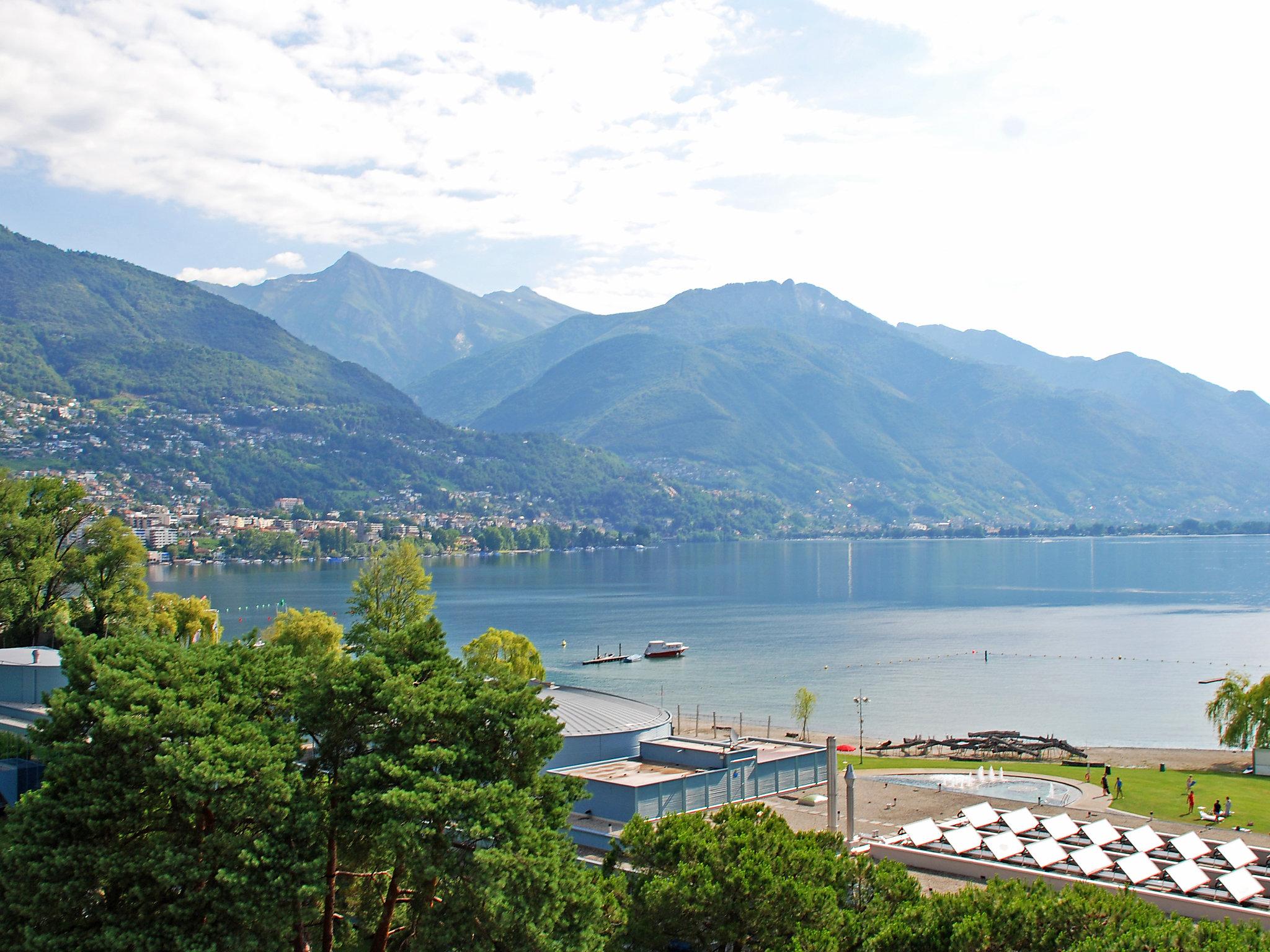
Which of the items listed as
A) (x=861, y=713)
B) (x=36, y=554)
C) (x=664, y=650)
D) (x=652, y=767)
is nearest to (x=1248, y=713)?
(x=861, y=713)

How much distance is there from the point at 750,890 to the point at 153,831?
34.3ft

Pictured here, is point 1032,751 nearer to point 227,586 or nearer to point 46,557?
point 46,557

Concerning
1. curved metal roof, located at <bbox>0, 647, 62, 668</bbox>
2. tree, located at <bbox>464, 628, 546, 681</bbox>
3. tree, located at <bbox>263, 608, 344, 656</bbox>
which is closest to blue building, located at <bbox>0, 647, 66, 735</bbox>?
Result: curved metal roof, located at <bbox>0, 647, 62, 668</bbox>

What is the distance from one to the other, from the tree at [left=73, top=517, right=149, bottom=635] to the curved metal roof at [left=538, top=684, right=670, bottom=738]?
87.1 ft

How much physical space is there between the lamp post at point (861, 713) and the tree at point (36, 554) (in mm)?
38486

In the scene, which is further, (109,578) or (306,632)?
(109,578)

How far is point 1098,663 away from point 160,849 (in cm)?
9945

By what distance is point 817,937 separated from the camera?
65.9 ft

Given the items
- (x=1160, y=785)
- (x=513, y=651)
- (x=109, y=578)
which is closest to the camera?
(x=1160, y=785)

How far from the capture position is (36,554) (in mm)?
58281

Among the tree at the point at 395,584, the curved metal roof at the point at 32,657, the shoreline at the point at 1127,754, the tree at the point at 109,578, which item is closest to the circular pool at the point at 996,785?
the shoreline at the point at 1127,754

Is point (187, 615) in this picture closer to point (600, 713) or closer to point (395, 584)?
point (395, 584)

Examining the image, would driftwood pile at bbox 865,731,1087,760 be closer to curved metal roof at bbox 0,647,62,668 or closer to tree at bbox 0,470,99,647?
curved metal roof at bbox 0,647,62,668

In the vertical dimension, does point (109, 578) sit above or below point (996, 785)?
above
